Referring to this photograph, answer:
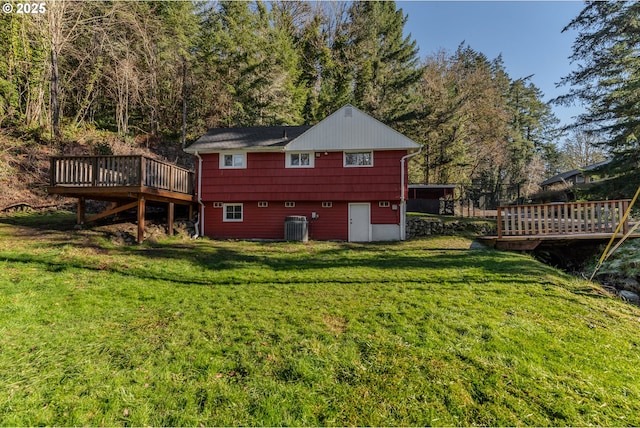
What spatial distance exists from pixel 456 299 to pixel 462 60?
31714 millimetres

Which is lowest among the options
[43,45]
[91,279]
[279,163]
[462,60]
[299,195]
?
[91,279]

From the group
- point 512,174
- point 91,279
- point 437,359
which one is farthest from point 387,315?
point 512,174

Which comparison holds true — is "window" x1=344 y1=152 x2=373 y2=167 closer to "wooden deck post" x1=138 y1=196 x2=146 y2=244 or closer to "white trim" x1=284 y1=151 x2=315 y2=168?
"white trim" x1=284 y1=151 x2=315 y2=168

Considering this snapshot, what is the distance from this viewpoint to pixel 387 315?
4.56 metres

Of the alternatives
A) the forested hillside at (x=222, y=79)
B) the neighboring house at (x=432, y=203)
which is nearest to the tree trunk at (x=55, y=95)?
the forested hillside at (x=222, y=79)

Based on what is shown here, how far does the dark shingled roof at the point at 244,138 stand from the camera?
12.5m

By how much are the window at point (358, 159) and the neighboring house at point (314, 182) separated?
0.06 ft

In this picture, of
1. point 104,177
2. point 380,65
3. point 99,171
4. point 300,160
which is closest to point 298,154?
point 300,160

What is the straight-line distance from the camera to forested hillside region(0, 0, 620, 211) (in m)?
14.7

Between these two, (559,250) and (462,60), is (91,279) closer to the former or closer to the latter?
(559,250)

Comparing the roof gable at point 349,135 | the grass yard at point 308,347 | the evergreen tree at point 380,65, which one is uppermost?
the evergreen tree at point 380,65

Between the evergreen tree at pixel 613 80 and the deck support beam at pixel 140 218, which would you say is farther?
the evergreen tree at pixel 613 80

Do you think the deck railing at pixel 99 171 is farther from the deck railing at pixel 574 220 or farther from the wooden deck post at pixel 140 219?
the deck railing at pixel 574 220

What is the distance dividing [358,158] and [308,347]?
989 centimetres
